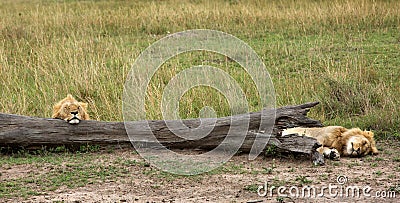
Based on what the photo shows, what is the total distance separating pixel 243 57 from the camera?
36.6ft

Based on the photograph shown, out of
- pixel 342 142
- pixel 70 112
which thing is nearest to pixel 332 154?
pixel 342 142

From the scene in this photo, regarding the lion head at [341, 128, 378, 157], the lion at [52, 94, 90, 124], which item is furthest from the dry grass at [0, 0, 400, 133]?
the lion at [52, 94, 90, 124]

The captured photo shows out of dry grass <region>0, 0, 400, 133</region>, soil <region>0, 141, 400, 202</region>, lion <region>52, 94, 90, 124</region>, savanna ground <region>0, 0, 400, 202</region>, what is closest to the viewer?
soil <region>0, 141, 400, 202</region>

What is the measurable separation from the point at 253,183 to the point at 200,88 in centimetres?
346

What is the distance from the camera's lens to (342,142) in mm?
6637

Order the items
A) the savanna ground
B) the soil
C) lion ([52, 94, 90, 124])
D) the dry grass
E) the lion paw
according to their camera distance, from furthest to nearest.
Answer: the dry grass → lion ([52, 94, 90, 124]) → the lion paw → the savanna ground → the soil

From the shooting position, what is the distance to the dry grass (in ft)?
27.9

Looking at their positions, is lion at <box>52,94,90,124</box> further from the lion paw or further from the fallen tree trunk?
the lion paw

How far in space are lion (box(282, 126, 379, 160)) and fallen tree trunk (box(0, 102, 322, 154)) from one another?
259 millimetres

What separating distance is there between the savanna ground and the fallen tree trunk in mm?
152

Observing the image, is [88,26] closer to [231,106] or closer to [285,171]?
[231,106]

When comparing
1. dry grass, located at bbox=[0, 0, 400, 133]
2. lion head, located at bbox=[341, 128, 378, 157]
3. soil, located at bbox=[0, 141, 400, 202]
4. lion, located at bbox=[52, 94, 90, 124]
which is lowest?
soil, located at bbox=[0, 141, 400, 202]

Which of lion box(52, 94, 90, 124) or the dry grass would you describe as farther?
the dry grass

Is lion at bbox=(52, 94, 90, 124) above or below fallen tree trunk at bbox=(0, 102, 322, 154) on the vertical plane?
above
